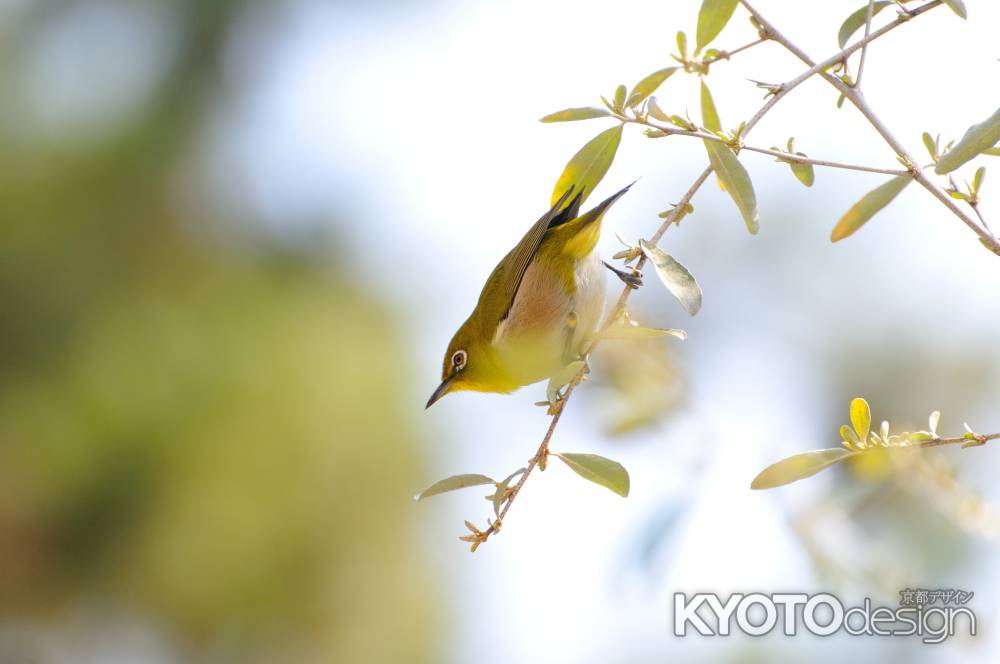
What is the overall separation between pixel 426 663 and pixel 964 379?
9.18m

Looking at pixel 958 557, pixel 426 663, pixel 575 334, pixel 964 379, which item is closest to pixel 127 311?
pixel 426 663

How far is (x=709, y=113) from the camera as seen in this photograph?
5.45 feet

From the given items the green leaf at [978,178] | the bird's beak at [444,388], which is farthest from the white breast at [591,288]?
the green leaf at [978,178]

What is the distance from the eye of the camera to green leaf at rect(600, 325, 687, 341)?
6.12 feet

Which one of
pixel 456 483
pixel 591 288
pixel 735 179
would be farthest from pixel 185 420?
pixel 735 179

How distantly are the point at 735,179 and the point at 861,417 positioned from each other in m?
0.49

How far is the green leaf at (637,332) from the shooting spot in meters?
1.87

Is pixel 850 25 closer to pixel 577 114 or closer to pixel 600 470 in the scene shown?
pixel 577 114

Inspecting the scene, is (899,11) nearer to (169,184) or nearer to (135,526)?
(135,526)

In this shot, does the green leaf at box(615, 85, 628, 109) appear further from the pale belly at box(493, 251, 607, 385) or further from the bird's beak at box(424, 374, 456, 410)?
the bird's beak at box(424, 374, 456, 410)

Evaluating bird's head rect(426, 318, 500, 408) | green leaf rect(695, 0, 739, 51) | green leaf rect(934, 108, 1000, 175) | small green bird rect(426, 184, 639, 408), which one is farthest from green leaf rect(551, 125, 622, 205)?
bird's head rect(426, 318, 500, 408)

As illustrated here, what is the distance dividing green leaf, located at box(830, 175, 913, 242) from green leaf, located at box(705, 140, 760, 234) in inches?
5.7

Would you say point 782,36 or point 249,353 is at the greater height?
point 782,36

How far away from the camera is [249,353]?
1577cm
